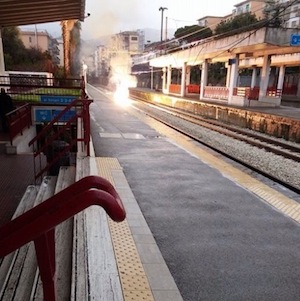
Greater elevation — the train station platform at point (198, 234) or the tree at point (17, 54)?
the tree at point (17, 54)

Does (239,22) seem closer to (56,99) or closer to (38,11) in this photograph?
(38,11)

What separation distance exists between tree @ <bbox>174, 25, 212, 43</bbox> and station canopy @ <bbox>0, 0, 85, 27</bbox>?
36088 millimetres

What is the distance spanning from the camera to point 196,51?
27297 millimetres

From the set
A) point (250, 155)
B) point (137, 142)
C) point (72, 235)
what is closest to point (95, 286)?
point (72, 235)

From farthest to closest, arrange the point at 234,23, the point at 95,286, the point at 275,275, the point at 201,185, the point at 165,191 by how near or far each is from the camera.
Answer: the point at 234,23, the point at 201,185, the point at 165,191, the point at 275,275, the point at 95,286

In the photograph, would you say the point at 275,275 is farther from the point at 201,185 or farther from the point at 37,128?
the point at 37,128

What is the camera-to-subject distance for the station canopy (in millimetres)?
11926

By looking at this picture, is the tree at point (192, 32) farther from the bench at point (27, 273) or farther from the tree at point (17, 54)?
the bench at point (27, 273)

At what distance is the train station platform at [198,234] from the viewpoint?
3.01 metres

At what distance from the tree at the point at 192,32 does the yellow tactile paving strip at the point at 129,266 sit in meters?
48.4

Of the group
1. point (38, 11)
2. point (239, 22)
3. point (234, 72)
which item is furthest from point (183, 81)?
point (38, 11)

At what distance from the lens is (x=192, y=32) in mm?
53750

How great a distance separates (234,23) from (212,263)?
44.7 metres

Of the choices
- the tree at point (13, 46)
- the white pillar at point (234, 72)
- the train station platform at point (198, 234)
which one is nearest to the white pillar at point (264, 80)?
the white pillar at point (234, 72)
